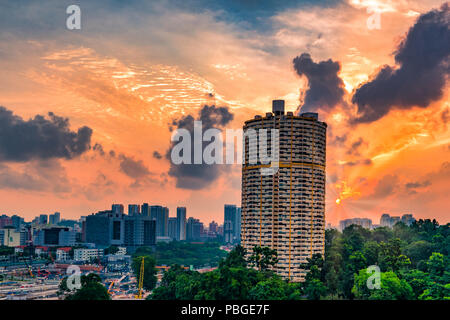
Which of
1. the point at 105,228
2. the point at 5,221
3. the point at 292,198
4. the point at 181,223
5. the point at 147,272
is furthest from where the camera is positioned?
the point at 5,221

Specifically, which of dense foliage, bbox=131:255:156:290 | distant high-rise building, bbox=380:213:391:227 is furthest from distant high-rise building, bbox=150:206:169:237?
dense foliage, bbox=131:255:156:290

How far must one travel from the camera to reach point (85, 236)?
77.4 meters

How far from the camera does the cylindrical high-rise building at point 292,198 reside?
109 feet

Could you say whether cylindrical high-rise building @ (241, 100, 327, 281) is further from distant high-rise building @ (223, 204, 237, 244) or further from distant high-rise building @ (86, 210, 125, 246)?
distant high-rise building @ (223, 204, 237, 244)

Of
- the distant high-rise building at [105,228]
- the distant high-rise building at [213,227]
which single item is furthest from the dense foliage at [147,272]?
the distant high-rise building at [213,227]

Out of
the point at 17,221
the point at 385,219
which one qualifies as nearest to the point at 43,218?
the point at 17,221

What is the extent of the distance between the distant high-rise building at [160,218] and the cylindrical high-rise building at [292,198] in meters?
53.3

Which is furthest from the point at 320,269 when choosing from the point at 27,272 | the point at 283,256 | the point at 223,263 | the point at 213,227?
the point at 213,227

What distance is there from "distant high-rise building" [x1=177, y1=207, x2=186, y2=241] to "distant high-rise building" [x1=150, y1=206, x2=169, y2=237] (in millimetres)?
2933

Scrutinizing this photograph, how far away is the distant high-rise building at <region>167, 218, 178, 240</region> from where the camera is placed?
89938 mm

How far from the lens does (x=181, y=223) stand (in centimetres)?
9306

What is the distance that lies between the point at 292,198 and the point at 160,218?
57.4 m

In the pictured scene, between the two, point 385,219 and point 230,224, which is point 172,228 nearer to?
point 230,224
